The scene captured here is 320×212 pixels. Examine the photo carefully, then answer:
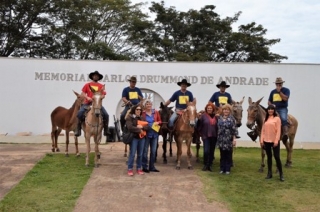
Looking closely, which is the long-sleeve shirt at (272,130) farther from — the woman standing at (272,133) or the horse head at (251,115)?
the horse head at (251,115)

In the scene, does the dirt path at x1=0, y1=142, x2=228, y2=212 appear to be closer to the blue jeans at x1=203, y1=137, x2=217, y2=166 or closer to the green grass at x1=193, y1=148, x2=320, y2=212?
the green grass at x1=193, y1=148, x2=320, y2=212

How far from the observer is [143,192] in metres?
8.34

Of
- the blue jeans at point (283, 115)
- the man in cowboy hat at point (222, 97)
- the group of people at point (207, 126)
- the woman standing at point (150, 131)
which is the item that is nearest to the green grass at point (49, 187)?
the group of people at point (207, 126)

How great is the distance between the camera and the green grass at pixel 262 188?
7688mm

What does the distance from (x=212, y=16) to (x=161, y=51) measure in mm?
6254

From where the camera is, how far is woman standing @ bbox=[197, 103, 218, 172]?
34.3ft

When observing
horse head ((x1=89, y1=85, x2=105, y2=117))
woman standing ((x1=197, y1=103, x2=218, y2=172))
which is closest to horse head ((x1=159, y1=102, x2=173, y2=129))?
woman standing ((x1=197, y1=103, x2=218, y2=172))

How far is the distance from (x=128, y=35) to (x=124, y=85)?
1930cm

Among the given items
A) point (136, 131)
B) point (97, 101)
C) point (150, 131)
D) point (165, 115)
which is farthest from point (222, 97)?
point (97, 101)

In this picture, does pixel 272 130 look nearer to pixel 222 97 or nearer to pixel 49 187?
pixel 222 97

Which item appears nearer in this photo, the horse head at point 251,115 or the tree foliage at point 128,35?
the horse head at point 251,115

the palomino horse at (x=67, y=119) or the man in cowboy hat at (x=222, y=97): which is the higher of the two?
the man in cowboy hat at (x=222, y=97)

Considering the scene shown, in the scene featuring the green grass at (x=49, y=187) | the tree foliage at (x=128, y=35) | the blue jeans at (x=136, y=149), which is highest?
the tree foliage at (x=128, y=35)

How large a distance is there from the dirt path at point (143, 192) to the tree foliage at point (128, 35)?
80.1ft
